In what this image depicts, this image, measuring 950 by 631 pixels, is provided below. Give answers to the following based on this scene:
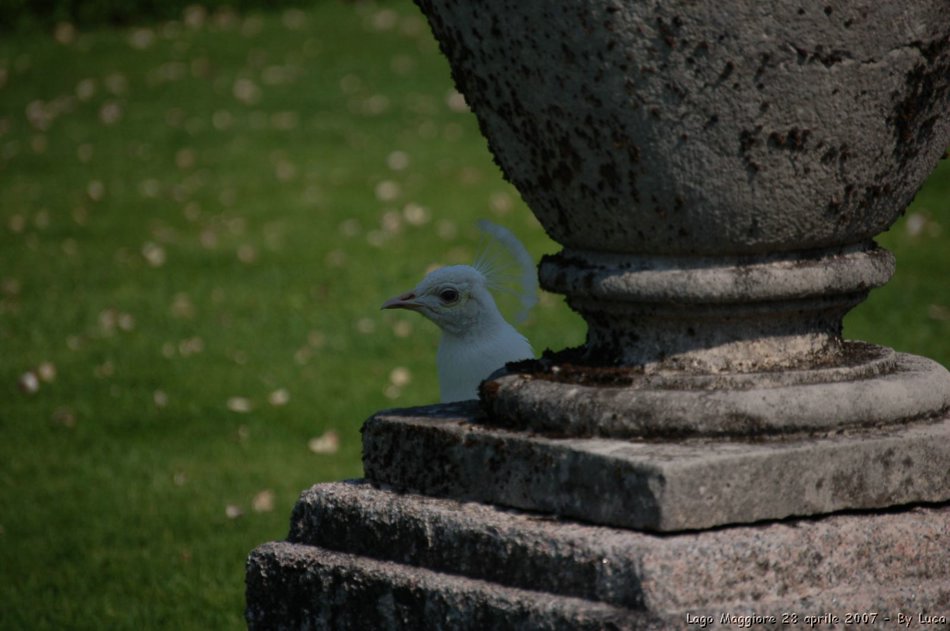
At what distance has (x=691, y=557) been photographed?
252cm

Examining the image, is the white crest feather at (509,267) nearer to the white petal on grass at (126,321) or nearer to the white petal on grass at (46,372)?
the white petal on grass at (46,372)

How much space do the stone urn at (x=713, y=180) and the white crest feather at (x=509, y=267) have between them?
1.12m

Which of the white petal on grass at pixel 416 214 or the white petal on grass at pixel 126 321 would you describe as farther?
the white petal on grass at pixel 416 214

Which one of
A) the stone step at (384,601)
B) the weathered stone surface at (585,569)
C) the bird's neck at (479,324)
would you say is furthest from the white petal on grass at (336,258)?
the weathered stone surface at (585,569)

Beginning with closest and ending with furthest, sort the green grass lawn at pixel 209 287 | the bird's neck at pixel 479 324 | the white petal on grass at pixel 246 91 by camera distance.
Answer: the bird's neck at pixel 479 324 < the green grass lawn at pixel 209 287 < the white petal on grass at pixel 246 91

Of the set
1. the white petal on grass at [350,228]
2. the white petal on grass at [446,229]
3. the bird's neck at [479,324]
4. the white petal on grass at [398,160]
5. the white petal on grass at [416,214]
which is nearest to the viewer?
the bird's neck at [479,324]

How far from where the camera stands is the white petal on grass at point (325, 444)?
6211mm

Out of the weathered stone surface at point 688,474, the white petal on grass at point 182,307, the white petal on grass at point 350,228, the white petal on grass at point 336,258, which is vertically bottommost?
the weathered stone surface at point 688,474

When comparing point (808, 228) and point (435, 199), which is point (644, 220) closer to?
point (808, 228)

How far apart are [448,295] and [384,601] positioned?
4.91 ft

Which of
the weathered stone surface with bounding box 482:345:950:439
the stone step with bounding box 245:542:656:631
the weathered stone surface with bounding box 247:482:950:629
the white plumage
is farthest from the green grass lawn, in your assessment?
the weathered stone surface with bounding box 482:345:950:439

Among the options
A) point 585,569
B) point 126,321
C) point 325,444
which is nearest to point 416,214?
point 126,321

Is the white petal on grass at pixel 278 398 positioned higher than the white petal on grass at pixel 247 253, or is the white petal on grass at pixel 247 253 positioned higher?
the white petal on grass at pixel 247 253

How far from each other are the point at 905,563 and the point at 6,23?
57.1 feet
